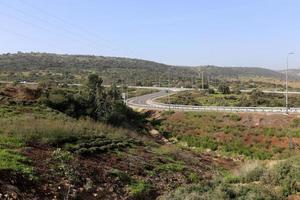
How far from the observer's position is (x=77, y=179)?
61.5 feet

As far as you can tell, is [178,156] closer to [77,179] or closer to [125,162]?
[125,162]

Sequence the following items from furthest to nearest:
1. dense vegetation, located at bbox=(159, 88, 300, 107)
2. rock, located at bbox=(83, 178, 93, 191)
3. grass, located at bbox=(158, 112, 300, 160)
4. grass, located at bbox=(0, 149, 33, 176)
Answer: dense vegetation, located at bbox=(159, 88, 300, 107), grass, located at bbox=(158, 112, 300, 160), rock, located at bbox=(83, 178, 93, 191), grass, located at bbox=(0, 149, 33, 176)

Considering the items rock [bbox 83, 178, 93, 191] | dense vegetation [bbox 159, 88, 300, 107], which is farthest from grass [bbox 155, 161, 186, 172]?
dense vegetation [bbox 159, 88, 300, 107]

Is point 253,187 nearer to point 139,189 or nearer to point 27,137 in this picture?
point 139,189

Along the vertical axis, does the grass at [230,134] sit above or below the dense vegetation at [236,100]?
below

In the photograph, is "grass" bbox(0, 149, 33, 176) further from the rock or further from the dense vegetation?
the dense vegetation

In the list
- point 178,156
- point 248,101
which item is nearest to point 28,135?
point 178,156

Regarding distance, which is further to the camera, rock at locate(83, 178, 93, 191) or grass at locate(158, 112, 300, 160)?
grass at locate(158, 112, 300, 160)

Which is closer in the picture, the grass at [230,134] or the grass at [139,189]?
the grass at [139,189]

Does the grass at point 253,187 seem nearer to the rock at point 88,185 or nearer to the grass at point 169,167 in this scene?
the rock at point 88,185

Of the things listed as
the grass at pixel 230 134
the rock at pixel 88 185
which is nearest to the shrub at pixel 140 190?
the rock at pixel 88 185

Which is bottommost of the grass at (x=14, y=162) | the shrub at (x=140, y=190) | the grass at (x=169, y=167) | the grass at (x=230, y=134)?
the grass at (x=230, y=134)

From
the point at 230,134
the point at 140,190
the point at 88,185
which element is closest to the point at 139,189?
the point at 140,190

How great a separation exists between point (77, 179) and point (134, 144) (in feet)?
48.4
